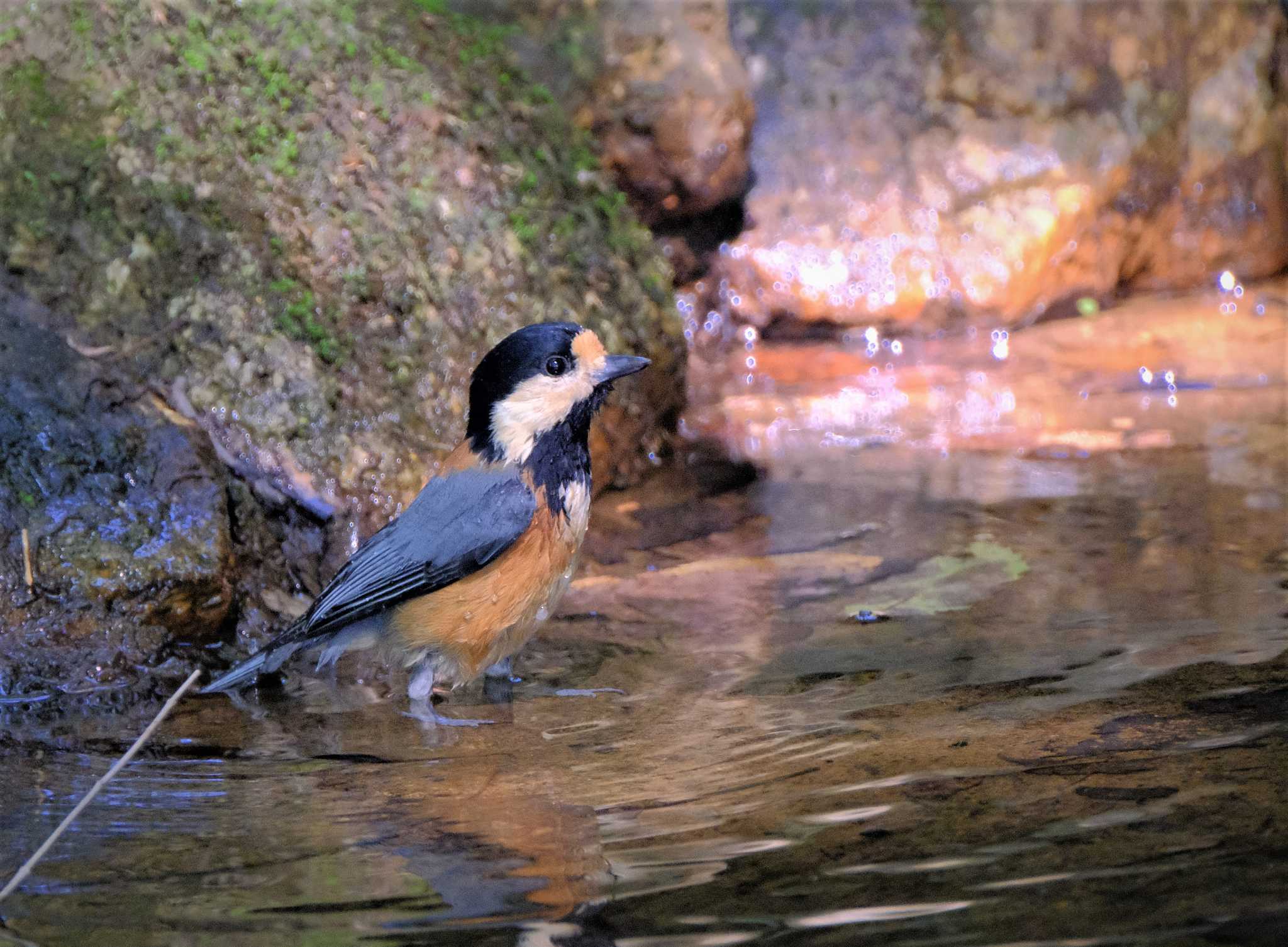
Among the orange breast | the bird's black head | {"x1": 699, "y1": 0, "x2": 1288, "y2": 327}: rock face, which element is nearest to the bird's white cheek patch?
the bird's black head

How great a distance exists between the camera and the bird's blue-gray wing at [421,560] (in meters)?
4.21

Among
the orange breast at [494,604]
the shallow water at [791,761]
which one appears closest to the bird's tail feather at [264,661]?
the shallow water at [791,761]

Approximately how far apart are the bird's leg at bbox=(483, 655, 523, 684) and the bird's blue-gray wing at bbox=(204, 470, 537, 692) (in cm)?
39

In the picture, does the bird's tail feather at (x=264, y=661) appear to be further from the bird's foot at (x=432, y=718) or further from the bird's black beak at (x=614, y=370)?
the bird's black beak at (x=614, y=370)

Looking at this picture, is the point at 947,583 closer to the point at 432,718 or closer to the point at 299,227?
the point at 432,718

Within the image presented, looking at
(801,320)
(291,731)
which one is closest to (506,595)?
(291,731)

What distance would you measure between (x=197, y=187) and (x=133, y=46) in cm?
65

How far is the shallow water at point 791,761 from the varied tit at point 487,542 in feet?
0.57

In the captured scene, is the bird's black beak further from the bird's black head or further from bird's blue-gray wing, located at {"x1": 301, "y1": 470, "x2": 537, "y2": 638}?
bird's blue-gray wing, located at {"x1": 301, "y1": 470, "x2": 537, "y2": 638}

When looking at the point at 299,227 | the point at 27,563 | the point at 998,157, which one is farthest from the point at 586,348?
the point at 998,157

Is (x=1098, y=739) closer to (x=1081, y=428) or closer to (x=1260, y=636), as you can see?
(x=1260, y=636)

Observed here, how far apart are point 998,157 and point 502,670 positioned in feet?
18.9

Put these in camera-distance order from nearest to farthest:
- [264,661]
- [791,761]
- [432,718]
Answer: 1. [791,761]
2. [432,718]
3. [264,661]

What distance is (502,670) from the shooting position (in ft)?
14.8
